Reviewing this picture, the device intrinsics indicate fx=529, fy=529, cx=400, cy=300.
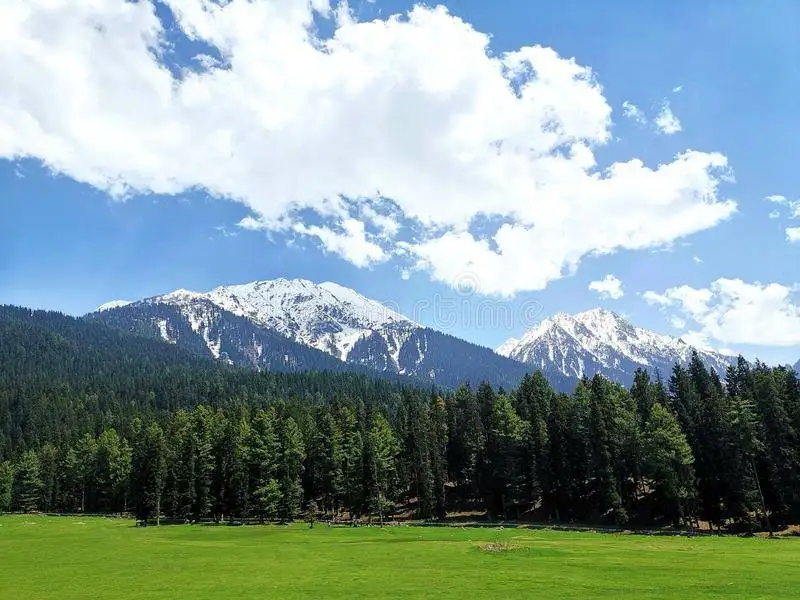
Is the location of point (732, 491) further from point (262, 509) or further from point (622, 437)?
point (262, 509)

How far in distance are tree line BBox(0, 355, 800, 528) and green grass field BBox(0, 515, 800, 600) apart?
31.4 metres

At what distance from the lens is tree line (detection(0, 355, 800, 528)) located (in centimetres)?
9119

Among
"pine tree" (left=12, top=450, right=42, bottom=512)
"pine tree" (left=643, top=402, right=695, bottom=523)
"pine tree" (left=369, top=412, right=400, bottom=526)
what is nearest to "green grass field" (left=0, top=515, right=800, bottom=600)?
"pine tree" (left=643, top=402, right=695, bottom=523)

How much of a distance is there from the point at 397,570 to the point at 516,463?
255ft

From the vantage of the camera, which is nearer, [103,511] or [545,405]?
[545,405]

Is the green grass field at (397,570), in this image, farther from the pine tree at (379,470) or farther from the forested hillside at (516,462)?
the pine tree at (379,470)

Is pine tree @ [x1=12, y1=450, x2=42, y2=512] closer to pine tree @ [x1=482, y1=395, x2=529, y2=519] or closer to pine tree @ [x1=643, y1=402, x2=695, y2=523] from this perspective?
pine tree @ [x1=482, y1=395, x2=529, y2=519]

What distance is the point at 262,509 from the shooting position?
108m

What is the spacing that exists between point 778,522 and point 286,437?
93.8 meters

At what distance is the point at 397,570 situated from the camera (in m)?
42.5

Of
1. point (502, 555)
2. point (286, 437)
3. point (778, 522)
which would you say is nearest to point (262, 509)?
point (286, 437)

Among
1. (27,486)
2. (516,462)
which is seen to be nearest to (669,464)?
(516,462)

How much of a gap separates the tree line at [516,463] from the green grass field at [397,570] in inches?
1234

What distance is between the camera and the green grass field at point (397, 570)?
32812 millimetres
